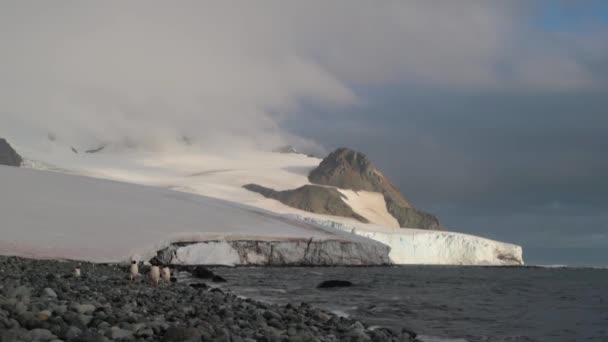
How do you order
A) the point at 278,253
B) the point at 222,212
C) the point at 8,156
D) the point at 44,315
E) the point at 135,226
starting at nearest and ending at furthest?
the point at 44,315
the point at 135,226
the point at 278,253
the point at 222,212
the point at 8,156

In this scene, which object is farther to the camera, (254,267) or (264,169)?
(264,169)

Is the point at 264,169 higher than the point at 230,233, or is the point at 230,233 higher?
the point at 264,169

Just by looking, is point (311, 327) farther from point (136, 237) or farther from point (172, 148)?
point (172, 148)

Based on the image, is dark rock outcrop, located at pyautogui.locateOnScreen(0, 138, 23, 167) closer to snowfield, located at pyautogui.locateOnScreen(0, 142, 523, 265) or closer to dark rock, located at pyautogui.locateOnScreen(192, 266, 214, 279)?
snowfield, located at pyautogui.locateOnScreen(0, 142, 523, 265)

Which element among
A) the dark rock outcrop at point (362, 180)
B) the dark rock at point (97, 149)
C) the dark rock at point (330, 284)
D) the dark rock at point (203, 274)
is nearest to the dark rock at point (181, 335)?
the dark rock at point (330, 284)

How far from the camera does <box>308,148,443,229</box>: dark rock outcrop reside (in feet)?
444

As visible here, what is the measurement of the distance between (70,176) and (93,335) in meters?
32.5

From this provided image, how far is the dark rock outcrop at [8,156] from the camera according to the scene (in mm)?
113094

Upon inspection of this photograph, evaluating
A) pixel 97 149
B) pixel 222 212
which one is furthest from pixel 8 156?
pixel 222 212

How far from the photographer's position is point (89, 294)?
794 centimetres

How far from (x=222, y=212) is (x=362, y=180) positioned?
109216 mm

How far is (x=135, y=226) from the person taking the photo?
27.1 meters

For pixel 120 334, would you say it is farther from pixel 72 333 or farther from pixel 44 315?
pixel 44 315

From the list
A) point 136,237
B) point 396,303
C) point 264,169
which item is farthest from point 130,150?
point 396,303
